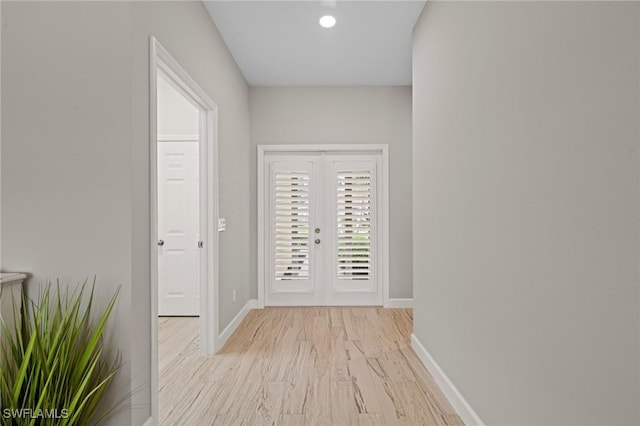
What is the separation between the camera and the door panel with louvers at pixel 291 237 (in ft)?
16.9

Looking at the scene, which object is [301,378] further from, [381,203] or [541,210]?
[381,203]

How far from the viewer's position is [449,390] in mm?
2510

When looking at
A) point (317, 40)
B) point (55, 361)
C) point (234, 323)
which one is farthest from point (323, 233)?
point (55, 361)

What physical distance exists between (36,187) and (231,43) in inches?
97.1

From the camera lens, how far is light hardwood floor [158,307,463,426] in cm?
235

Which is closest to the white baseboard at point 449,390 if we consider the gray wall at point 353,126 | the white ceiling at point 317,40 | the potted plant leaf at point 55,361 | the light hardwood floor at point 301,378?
the light hardwood floor at point 301,378

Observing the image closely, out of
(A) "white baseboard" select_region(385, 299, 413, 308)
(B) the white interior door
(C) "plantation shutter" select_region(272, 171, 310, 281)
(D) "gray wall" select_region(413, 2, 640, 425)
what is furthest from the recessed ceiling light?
(A) "white baseboard" select_region(385, 299, 413, 308)

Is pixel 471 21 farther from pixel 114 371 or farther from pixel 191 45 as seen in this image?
pixel 114 371

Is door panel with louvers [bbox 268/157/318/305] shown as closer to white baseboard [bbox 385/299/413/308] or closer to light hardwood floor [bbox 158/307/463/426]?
light hardwood floor [bbox 158/307/463/426]

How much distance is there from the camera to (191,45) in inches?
113

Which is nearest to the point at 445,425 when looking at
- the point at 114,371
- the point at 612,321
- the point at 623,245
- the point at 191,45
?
the point at 612,321

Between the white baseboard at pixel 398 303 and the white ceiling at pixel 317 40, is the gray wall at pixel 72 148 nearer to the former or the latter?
the white ceiling at pixel 317 40

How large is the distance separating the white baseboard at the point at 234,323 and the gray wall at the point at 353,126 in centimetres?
14

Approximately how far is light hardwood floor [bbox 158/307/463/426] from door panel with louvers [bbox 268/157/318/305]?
811 millimetres
